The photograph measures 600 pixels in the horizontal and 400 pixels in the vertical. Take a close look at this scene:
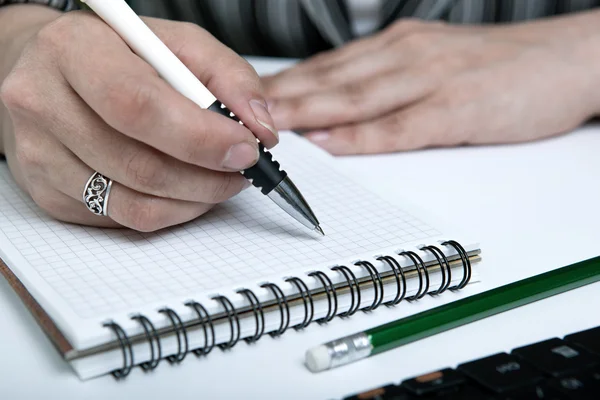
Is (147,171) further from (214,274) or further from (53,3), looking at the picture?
(53,3)

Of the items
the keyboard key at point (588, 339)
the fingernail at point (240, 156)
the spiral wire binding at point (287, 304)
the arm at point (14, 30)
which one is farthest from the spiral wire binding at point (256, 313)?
the arm at point (14, 30)

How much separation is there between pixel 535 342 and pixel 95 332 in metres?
0.30

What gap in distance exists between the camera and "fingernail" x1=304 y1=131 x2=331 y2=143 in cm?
87

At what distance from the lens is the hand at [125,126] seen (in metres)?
0.53

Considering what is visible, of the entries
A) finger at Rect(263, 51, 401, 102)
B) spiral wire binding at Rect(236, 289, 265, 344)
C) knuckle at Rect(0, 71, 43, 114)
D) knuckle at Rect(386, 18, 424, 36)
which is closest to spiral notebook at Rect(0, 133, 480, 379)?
spiral wire binding at Rect(236, 289, 265, 344)

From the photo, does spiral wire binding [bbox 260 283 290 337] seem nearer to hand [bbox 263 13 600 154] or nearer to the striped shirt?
hand [bbox 263 13 600 154]

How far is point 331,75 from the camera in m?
0.98

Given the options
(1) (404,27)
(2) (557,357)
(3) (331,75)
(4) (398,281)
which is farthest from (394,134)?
(2) (557,357)

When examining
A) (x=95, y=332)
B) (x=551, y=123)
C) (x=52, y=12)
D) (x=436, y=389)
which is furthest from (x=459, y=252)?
(x=52, y=12)

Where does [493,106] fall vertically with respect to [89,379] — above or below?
above

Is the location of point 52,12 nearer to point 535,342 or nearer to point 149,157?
point 149,157

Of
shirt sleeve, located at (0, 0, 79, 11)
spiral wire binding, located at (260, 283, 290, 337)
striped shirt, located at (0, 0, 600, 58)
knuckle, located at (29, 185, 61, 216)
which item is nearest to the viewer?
spiral wire binding, located at (260, 283, 290, 337)

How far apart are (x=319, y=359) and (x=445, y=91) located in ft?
1.81

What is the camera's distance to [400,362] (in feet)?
1.60
